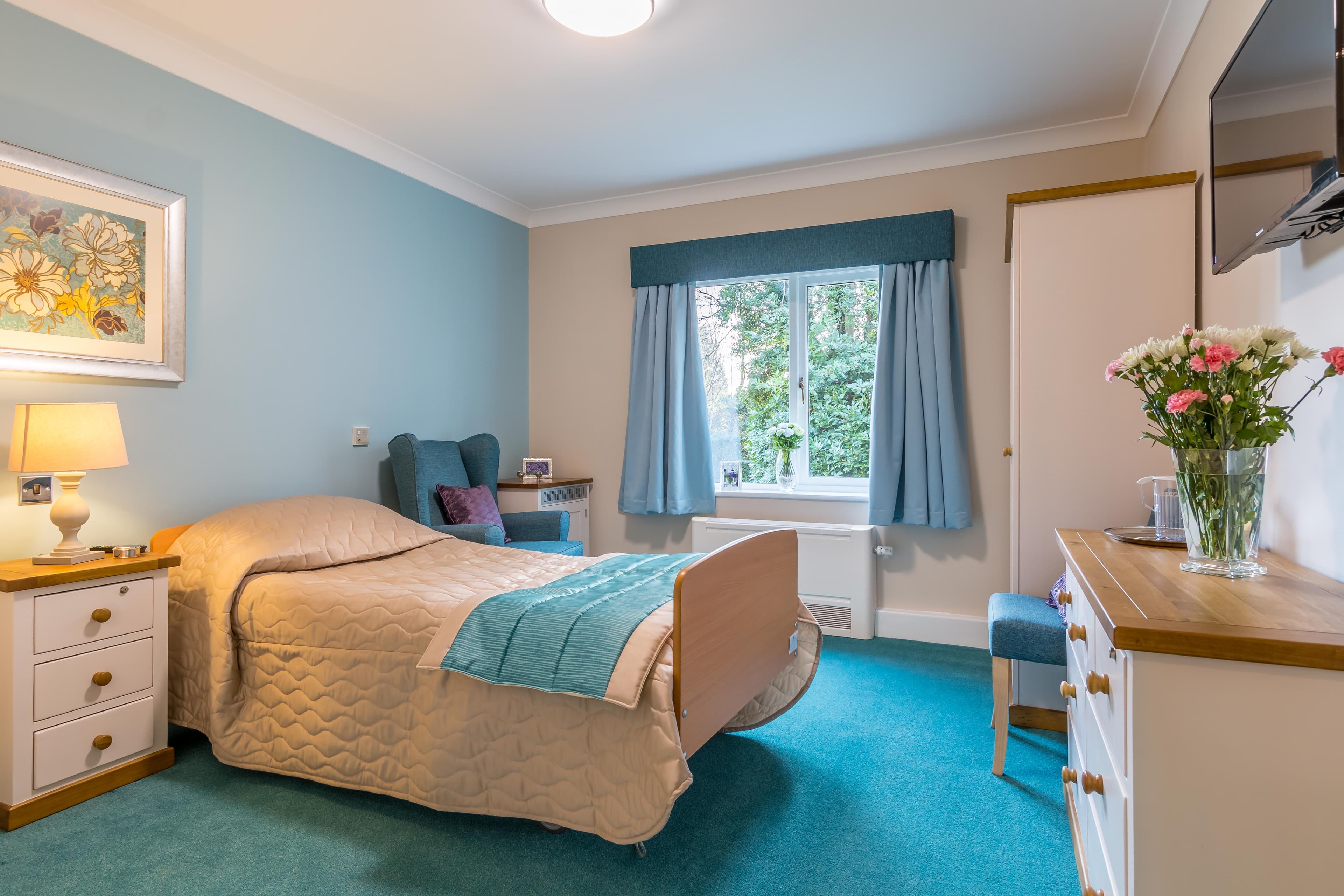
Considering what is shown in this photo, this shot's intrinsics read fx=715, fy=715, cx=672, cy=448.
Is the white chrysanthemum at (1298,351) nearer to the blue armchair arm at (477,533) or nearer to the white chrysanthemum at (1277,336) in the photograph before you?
the white chrysanthemum at (1277,336)

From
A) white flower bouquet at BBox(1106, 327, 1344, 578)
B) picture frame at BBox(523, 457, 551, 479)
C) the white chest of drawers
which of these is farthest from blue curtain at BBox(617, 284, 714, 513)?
the white chest of drawers

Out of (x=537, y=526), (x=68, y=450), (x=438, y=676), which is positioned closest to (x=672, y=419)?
(x=537, y=526)

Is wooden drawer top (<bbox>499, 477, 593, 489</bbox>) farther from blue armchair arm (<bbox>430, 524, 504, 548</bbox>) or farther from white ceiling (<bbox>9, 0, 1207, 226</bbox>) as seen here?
white ceiling (<bbox>9, 0, 1207, 226</bbox>)

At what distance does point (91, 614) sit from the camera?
2121 millimetres

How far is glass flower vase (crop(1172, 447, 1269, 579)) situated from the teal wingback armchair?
92.1 inches

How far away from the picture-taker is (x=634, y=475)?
435 centimetres

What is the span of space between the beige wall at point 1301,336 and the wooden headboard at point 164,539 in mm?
3241

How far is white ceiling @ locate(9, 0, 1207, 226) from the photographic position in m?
2.51

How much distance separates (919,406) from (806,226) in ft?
3.96

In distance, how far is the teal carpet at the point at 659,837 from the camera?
1705mm

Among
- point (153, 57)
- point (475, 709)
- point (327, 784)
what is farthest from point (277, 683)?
point (153, 57)

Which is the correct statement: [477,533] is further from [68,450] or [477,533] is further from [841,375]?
[841,375]

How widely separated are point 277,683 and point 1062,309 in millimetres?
2918

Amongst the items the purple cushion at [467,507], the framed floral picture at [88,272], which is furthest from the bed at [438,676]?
the purple cushion at [467,507]
